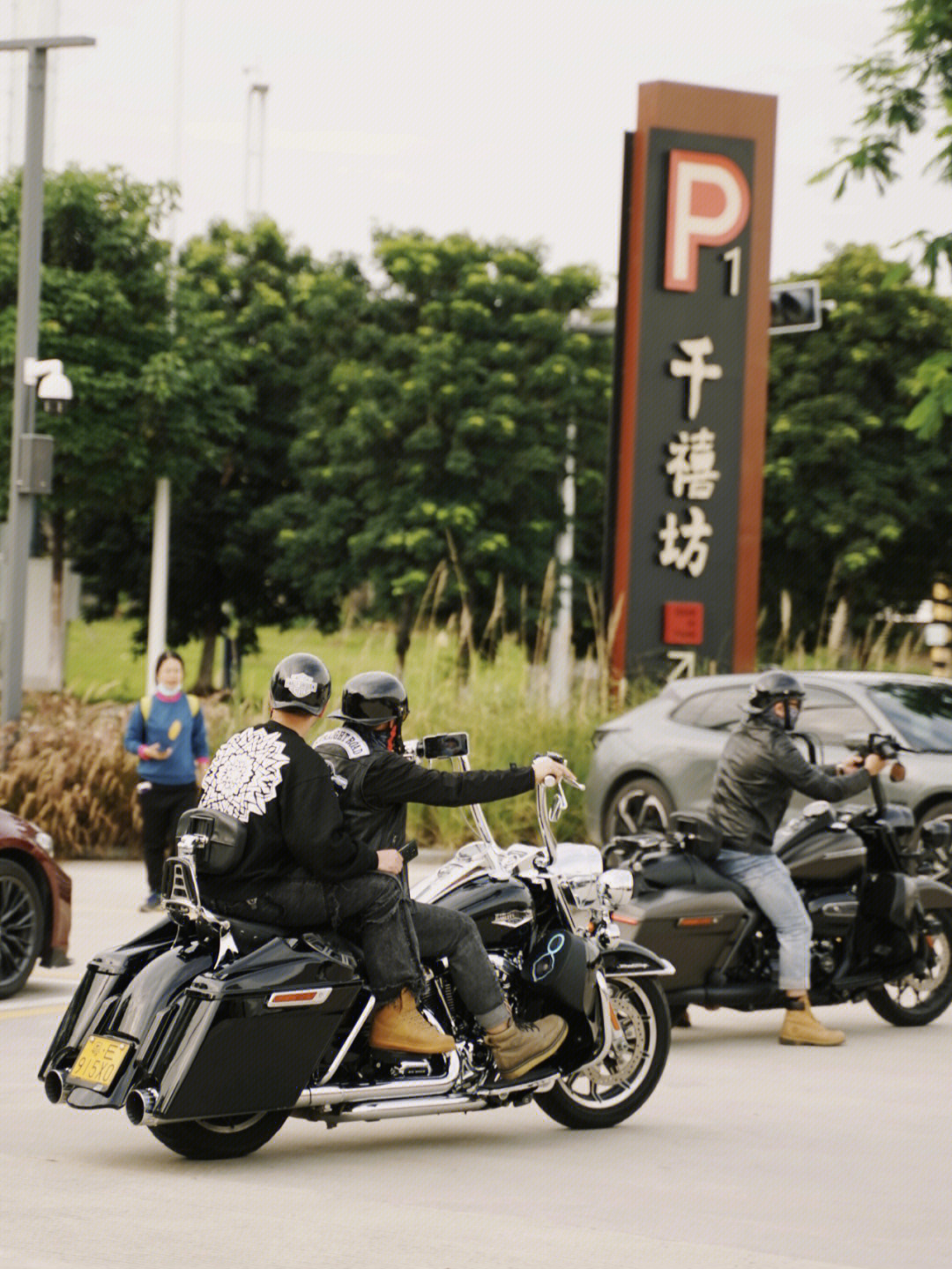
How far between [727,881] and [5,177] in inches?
1294

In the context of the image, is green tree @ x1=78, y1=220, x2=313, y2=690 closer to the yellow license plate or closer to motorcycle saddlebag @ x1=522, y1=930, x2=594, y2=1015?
motorcycle saddlebag @ x1=522, y1=930, x2=594, y2=1015

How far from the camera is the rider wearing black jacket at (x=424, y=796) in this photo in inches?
284

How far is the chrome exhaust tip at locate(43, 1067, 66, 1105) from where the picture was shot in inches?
274

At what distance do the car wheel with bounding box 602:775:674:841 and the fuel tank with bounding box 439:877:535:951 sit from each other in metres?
8.93

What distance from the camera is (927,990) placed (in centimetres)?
1078

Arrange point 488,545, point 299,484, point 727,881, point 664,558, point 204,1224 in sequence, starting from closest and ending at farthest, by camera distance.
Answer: point 204,1224 → point 727,881 → point 664,558 → point 488,545 → point 299,484

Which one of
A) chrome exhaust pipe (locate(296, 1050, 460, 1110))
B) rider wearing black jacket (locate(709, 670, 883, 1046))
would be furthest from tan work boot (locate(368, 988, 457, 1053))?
rider wearing black jacket (locate(709, 670, 883, 1046))

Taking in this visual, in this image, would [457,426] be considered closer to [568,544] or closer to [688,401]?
[568,544]

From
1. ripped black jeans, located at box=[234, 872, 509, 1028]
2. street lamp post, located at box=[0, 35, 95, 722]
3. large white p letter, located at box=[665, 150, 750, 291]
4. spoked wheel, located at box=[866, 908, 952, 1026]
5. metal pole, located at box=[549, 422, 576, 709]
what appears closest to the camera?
ripped black jeans, located at box=[234, 872, 509, 1028]

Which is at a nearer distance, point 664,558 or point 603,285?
point 664,558

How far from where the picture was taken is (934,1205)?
22.1 feet

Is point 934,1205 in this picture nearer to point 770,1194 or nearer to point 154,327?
point 770,1194

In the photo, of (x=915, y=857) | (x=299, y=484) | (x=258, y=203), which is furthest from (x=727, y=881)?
(x=258, y=203)

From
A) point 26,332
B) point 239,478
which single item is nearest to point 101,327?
point 239,478
